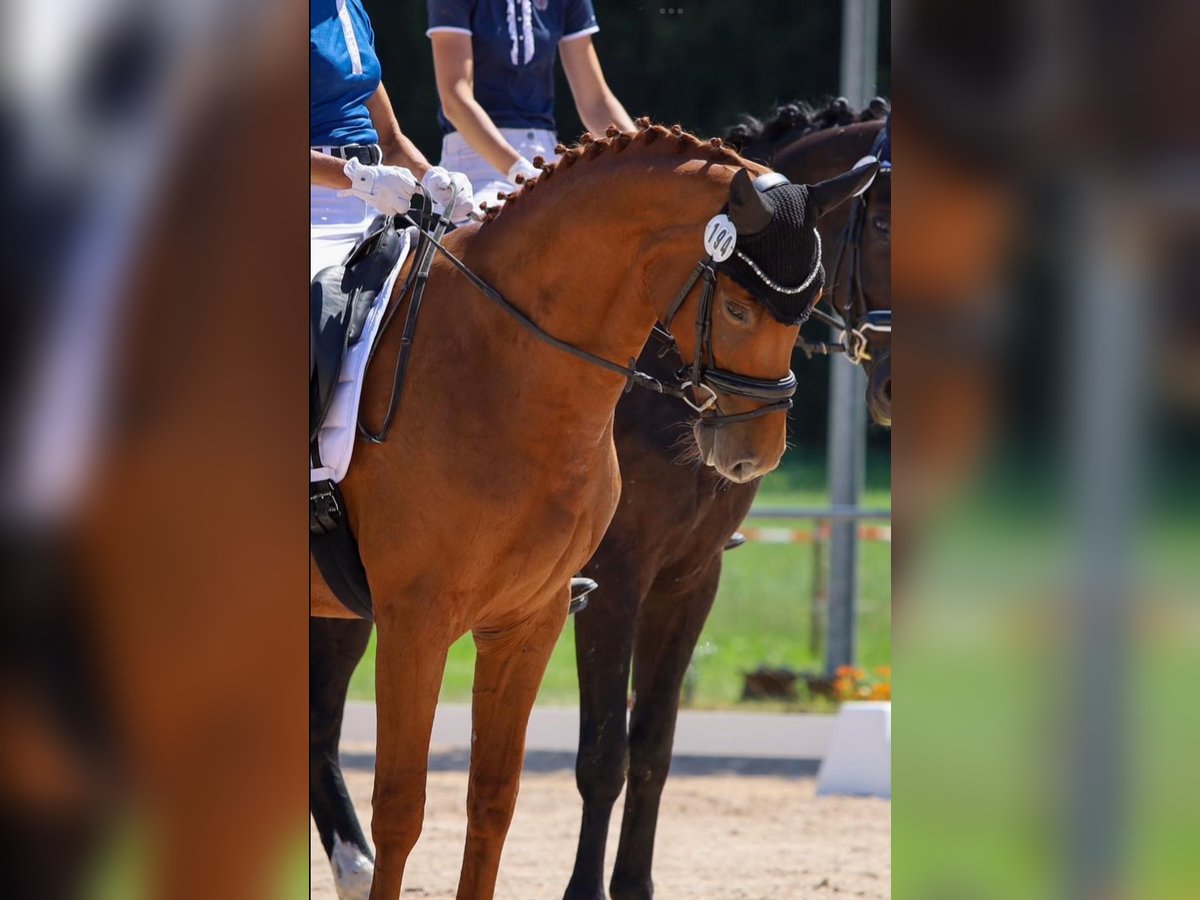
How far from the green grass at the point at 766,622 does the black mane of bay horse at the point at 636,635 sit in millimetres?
3457

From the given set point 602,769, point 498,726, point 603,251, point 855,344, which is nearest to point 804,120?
point 855,344

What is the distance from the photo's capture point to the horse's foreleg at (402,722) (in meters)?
3.17

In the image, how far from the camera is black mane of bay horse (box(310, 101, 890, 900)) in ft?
14.0

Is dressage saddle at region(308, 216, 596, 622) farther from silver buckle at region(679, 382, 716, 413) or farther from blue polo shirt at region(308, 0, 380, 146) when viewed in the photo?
silver buckle at region(679, 382, 716, 413)

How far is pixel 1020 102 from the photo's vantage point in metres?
0.99

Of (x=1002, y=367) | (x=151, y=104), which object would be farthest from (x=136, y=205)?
(x=1002, y=367)

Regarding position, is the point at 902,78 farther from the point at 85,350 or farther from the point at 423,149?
the point at 423,149

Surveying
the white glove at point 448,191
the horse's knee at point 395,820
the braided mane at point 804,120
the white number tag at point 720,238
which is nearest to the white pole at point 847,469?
the braided mane at point 804,120

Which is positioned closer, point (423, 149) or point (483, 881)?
point (483, 881)

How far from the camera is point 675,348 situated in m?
3.20

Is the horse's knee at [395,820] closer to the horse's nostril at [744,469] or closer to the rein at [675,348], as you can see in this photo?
the rein at [675,348]

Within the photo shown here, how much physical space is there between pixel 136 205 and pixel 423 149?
11.0m

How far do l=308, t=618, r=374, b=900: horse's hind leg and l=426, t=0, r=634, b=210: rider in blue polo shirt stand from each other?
136 centimetres

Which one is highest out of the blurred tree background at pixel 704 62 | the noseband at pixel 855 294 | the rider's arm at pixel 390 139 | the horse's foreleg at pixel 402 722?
the blurred tree background at pixel 704 62
